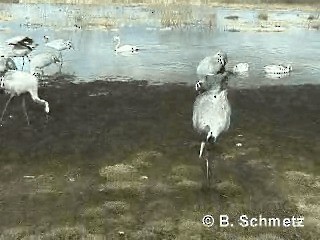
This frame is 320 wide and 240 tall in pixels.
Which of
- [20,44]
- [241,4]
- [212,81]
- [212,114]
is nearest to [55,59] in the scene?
[20,44]

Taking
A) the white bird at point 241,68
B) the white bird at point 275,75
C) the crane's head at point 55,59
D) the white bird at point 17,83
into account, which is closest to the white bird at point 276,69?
the white bird at point 275,75

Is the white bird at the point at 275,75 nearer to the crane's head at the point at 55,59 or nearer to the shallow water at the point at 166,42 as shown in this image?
the shallow water at the point at 166,42

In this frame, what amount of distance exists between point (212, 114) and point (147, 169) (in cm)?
164

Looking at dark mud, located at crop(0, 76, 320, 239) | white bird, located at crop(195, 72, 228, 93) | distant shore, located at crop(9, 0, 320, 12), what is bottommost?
dark mud, located at crop(0, 76, 320, 239)

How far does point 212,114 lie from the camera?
7957mm

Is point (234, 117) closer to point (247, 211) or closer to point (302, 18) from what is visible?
point (247, 211)

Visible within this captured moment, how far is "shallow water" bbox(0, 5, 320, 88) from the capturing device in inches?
701

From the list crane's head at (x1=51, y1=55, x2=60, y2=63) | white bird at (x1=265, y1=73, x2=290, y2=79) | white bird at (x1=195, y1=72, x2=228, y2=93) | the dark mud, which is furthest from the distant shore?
white bird at (x1=195, y1=72, x2=228, y2=93)

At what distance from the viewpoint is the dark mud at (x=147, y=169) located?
6.85 metres

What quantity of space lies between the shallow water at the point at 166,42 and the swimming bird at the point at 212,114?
7578 millimetres

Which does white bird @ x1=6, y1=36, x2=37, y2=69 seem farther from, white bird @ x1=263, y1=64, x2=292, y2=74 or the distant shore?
the distant shore

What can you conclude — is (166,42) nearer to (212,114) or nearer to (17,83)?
(17,83)

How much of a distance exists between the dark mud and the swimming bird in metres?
0.87

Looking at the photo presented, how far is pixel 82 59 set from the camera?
800 inches
